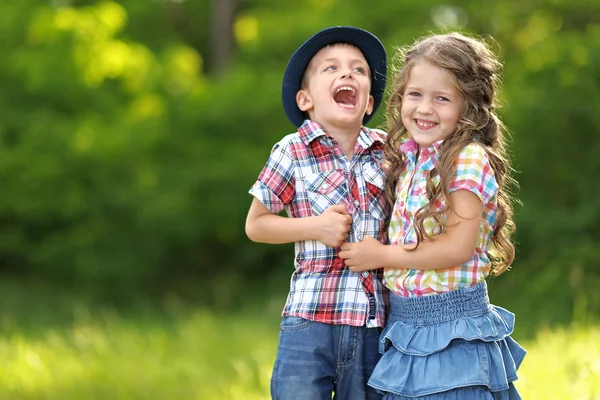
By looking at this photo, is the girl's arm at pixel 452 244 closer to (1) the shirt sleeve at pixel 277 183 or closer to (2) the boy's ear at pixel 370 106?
(1) the shirt sleeve at pixel 277 183

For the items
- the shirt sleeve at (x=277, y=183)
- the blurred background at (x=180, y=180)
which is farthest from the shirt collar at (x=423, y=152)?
the blurred background at (x=180, y=180)

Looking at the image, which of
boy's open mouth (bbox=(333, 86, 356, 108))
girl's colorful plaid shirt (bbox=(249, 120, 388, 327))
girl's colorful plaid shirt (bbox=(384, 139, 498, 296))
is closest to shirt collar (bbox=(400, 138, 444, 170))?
girl's colorful plaid shirt (bbox=(384, 139, 498, 296))

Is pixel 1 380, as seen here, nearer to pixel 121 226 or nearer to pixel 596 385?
pixel 596 385

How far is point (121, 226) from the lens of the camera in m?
9.93

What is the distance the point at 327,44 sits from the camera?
2.74 m

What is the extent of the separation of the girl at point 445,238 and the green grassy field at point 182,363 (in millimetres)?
1278

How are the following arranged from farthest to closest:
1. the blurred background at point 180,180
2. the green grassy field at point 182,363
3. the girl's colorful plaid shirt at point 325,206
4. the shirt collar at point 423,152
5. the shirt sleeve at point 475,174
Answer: the blurred background at point 180,180, the green grassy field at point 182,363, the girl's colorful plaid shirt at point 325,206, the shirt collar at point 423,152, the shirt sleeve at point 475,174

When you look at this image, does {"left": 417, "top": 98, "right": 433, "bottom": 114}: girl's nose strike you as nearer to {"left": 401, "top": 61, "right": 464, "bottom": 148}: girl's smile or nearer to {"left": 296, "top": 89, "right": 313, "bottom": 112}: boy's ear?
{"left": 401, "top": 61, "right": 464, "bottom": 148}: girl's smile

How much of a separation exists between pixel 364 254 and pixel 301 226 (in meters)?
0.21

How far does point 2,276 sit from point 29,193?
12.0 feet

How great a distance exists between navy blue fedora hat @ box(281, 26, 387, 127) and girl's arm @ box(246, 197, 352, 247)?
1.29 feet

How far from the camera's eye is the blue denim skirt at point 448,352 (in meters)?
2.36

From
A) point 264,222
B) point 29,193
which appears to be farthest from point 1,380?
point 29,193

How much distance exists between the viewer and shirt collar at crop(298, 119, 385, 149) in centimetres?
264
